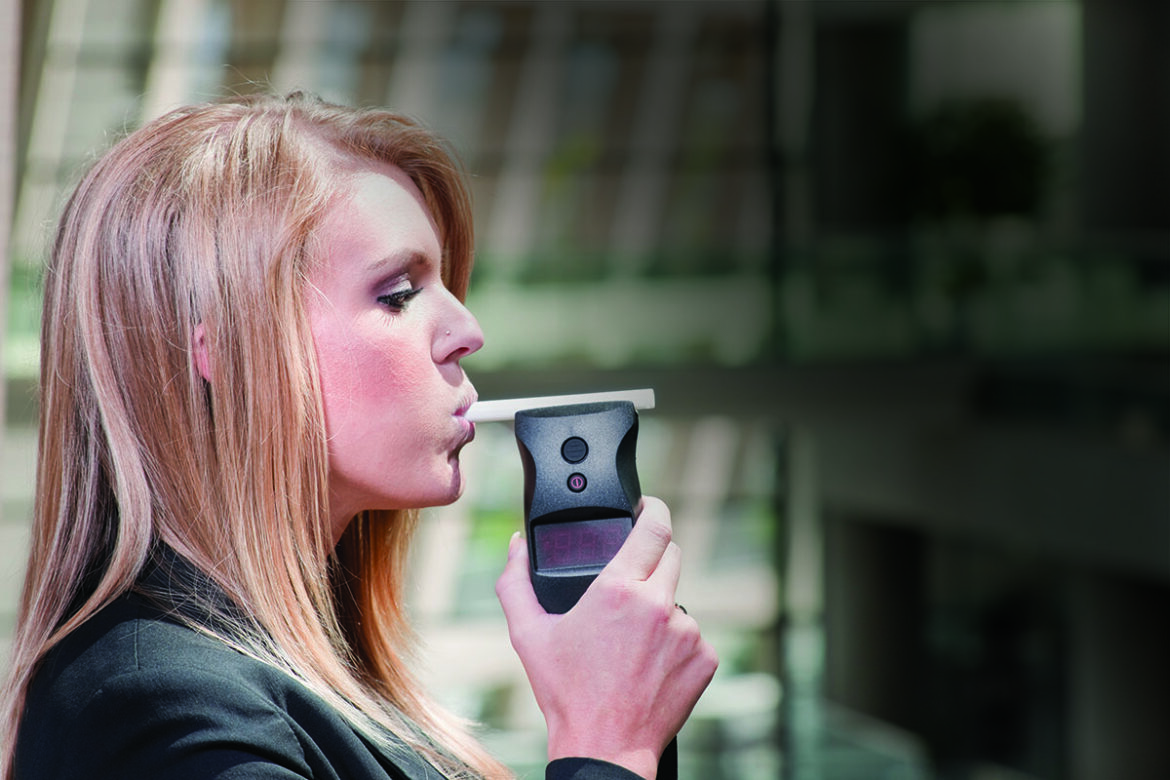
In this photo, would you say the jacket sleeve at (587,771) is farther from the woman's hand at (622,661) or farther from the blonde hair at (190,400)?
the blonde hair at (190,400)

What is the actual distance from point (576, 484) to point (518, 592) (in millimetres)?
91

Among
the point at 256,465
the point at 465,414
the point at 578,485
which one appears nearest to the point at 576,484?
the point at 578,485

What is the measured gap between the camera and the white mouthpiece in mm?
1012

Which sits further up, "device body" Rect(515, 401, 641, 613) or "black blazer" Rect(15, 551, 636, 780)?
"device body" Rect(515, 401, 641, 613)

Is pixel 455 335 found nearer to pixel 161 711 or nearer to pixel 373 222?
pixel 373 222

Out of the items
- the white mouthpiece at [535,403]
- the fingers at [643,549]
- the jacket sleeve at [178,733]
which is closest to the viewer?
the jacket sleeve at [178,733]

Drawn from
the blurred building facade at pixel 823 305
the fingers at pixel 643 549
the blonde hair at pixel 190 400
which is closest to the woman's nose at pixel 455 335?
the blonde hair at pixel 190 400

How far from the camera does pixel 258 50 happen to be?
9.27 metres

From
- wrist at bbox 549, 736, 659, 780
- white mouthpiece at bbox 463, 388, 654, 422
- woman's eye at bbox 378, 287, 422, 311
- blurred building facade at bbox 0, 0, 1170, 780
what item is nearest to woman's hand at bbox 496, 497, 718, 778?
wrist at bbox 549, 736, 659, 780

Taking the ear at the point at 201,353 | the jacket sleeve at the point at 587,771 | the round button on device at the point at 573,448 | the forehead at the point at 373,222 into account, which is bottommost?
the jacket sleeve at the point at 587,771

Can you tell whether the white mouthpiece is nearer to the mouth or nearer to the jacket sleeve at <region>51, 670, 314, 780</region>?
the mouth

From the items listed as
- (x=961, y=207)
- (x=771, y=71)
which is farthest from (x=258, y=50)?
(x=961, y=207)

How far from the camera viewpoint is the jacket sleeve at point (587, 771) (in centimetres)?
86

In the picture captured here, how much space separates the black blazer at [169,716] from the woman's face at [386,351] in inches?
6.9
